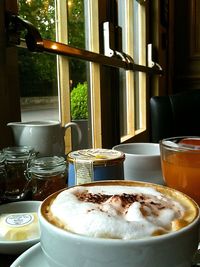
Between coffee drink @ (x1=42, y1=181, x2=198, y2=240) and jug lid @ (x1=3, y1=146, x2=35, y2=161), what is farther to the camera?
jug lid @ (x1=3, y1=146, x2=35, y2=161)

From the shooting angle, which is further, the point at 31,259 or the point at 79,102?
the point at 79,102

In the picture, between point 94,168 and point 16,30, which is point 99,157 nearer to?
point 94,168

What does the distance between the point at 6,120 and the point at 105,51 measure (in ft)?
2.00

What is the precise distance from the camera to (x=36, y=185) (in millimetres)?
570

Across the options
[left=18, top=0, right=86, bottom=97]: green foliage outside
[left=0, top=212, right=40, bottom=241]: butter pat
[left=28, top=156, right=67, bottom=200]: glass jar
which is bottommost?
[left=0, top=212, right=40, bottom=241]: butter pat

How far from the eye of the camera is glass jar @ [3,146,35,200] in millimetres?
592

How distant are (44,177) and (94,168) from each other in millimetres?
102

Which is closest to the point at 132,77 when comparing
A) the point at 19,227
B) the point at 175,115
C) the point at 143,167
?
the point at 175,115

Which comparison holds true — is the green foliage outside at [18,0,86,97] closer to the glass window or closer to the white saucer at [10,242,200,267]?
the glass window

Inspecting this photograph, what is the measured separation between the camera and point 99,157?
54cm

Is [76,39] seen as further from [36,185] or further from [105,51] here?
[36,185]

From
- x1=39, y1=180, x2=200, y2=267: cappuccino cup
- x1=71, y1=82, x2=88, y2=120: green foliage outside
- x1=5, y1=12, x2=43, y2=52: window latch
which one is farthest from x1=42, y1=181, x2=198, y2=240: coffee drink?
x1=71, y1=82, x2=88, y2=120: green foliage outside

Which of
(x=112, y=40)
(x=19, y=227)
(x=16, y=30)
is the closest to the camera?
(x=19, y=227)

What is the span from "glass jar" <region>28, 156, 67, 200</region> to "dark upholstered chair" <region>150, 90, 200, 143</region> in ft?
2.48
